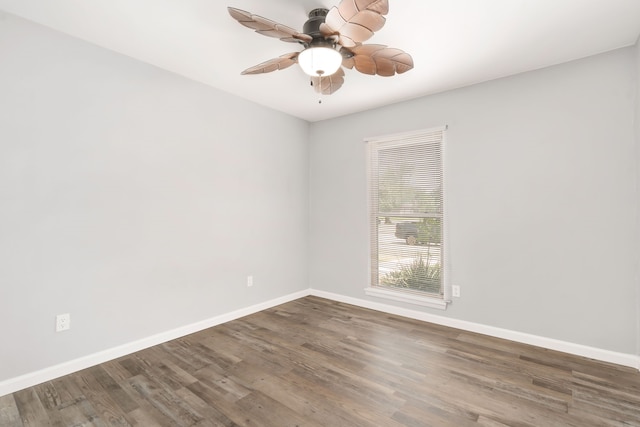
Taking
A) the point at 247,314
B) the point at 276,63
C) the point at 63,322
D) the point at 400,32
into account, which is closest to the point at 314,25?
the point at 276,63

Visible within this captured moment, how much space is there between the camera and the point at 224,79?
302 cm

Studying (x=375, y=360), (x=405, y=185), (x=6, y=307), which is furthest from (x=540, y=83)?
(x=6, y=307)

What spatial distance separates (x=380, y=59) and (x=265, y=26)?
29.1 inches

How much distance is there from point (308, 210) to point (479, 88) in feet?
8.28

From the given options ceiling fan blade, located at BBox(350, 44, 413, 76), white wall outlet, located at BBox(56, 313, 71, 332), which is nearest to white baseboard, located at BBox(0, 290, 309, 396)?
white wall outlet, located at BBox(56, 313, 71, 332)

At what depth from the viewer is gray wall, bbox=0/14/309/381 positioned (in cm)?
210

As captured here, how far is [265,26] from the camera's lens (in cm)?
164

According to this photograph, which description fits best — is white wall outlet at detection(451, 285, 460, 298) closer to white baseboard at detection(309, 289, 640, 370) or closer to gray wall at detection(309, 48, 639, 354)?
gray wall at detection(309, 48, 639, 354)

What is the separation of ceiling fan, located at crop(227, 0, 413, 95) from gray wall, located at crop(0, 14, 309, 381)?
1310mm

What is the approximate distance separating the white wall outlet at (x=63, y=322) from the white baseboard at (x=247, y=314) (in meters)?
0.26

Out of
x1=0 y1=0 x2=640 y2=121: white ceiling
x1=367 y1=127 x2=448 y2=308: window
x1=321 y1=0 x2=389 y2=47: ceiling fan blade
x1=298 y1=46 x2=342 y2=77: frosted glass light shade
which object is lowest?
x1=367 y1=127 x2=448 y2=308: window

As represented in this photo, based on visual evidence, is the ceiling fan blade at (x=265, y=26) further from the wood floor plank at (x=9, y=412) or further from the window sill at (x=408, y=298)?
the window sill at (x=408, y=298)

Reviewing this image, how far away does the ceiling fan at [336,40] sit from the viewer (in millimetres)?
1521

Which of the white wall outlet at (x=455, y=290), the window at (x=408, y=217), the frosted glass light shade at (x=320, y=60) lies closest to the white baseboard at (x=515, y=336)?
the window at (x=408, y=217)
